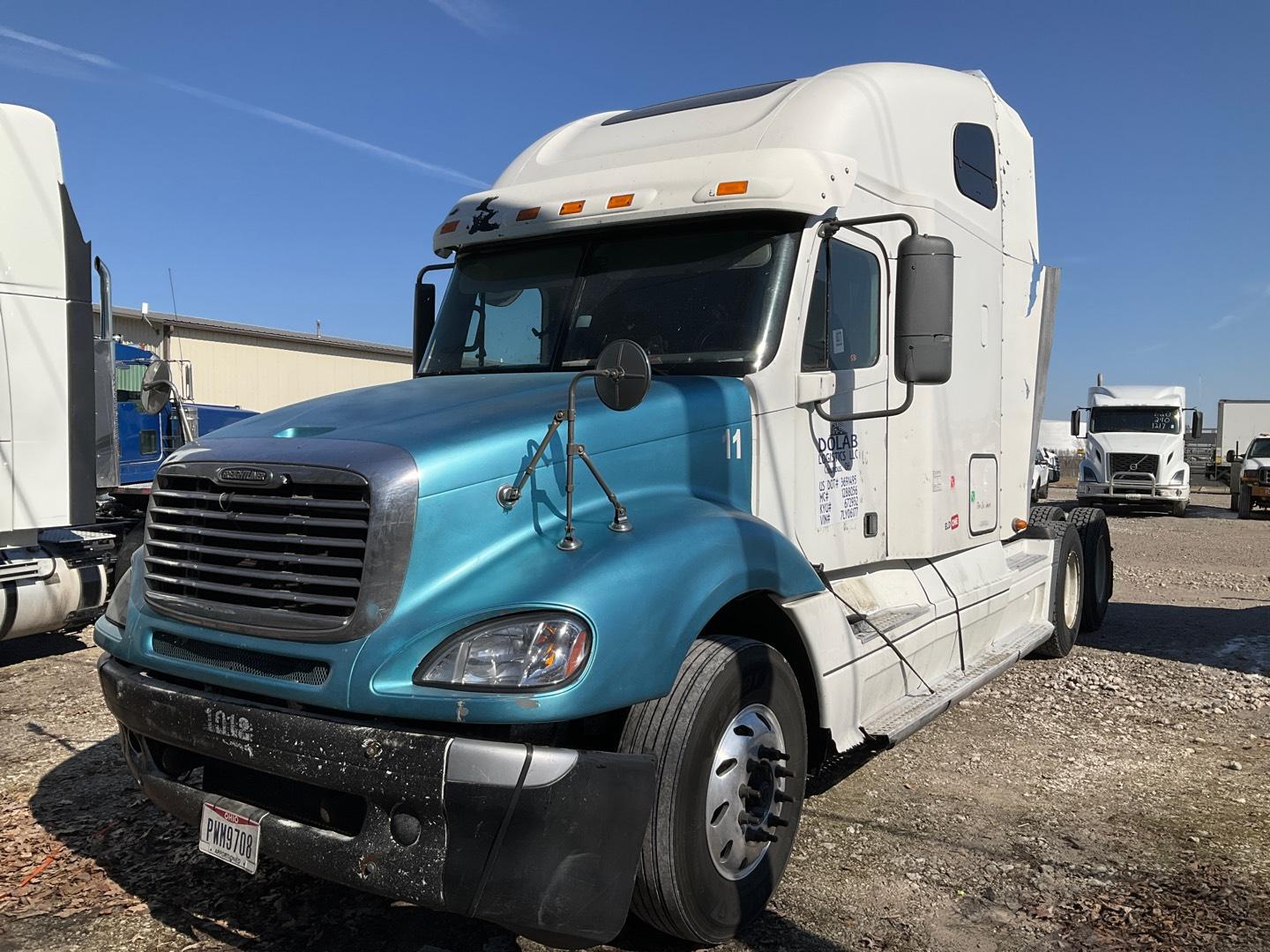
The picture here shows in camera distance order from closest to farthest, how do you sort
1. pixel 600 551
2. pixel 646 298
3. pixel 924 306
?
pixel 600 551, pixel 924 306, pixel 646 298

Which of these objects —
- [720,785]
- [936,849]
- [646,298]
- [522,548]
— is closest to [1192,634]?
[936,849]

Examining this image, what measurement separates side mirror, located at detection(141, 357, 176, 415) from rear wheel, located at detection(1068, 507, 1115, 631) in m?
6.93

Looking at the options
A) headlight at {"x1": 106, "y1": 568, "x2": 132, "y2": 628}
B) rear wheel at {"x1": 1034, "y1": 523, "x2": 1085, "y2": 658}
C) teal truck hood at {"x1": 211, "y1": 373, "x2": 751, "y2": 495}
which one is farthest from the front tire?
rear wheel at {"x1": 1034, "y1": 523, "x2": 1085, "y2": 658}

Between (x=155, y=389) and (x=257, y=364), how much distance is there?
2471 centimetres

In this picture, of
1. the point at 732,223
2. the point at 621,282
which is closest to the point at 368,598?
the point at 621,282

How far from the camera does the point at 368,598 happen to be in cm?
289

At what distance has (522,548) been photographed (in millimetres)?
3047

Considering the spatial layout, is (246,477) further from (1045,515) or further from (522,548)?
(1045,515)

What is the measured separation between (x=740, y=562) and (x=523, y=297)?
1.97 meters

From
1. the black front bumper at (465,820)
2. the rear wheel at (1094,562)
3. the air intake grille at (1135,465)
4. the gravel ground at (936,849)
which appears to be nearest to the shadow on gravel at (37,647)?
the gravel ground at (936,849)

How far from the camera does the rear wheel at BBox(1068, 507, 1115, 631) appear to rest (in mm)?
8484

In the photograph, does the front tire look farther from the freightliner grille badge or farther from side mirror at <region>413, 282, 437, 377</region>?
side mirror at <region>413, 282, 437, 377</region>

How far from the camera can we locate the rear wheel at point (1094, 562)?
8.48 metres

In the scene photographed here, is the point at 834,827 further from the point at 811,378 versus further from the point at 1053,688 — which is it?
the point at 1053,688
